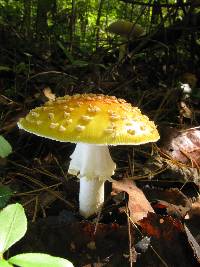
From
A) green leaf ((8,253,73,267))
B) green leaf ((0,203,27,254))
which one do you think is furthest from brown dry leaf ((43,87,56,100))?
green leaf ((8,253,73,267))

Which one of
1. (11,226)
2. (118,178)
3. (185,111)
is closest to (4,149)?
(11,226)

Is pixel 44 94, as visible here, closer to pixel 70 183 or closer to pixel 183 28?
pixel 70 183

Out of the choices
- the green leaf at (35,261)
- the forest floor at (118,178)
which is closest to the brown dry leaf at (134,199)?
the forest floor at (118,178)

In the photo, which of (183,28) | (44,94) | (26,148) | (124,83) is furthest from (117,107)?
(183,28)

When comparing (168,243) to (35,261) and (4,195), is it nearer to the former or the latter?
(4,195)

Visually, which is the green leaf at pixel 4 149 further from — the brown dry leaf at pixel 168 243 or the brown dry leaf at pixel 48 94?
the brown dry leaf at pixel 48 94
